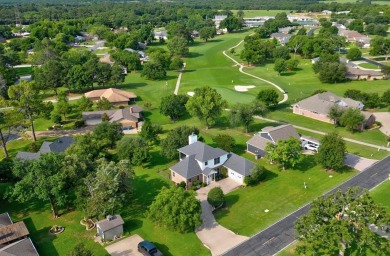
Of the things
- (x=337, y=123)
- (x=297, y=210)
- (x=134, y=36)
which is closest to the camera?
(x=297, y=210)

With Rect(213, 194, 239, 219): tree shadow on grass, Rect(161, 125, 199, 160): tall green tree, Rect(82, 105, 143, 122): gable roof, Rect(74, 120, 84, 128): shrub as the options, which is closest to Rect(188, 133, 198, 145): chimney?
Rect(161, 125, 199, 160): tall green tree

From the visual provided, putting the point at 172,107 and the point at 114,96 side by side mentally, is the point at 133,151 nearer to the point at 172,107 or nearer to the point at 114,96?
the point at 172,107

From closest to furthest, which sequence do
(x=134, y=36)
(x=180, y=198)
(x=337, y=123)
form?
(x=180, y=198) → (x=337, y=123) → (x=134, y=36)

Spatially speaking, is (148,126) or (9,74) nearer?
(148,126)

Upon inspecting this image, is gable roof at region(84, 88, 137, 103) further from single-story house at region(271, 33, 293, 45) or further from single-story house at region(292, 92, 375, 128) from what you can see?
single-story house at region(271, 33, 293, 45)

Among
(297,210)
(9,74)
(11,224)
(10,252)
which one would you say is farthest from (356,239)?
(9,74)

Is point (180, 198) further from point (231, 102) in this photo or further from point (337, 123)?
point (231, 102)

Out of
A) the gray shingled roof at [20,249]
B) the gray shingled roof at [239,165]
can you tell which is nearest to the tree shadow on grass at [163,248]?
the gray shingled roof at [20,249]

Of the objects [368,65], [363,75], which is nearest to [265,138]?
[363,75]
